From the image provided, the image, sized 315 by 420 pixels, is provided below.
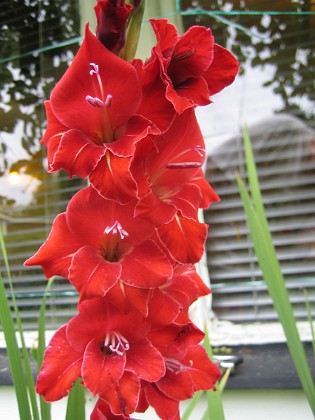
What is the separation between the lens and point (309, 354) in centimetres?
110

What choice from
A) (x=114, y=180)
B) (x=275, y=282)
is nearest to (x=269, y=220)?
(x=275, y=282)

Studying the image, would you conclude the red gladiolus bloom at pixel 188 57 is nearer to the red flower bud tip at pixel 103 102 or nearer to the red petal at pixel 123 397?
the red flower bud tip at pixel 103 102

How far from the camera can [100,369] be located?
1.11 feet

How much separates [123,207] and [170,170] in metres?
0.06

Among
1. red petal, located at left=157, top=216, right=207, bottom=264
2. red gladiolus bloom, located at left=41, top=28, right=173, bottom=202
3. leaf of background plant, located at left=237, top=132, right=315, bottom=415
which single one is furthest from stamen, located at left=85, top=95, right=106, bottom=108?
leaf of background plant, located at left=237, top=132, right=315, bottom=415

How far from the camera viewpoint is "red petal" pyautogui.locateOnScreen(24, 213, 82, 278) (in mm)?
347

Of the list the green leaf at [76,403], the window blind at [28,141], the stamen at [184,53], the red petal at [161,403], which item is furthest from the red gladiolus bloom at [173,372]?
the window blind at [28,141]

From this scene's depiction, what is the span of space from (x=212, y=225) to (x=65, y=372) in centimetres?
101

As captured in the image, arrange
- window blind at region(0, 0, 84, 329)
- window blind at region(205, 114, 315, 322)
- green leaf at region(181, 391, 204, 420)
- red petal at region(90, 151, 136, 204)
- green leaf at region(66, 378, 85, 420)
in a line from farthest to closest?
window blind at region(0, 0, 84, 329), window blind at region(205, 114, 315, 322), green leaf at region(181, 391, 204, 420), green leaf at region(66, 378, 85, 420), red petal at region(90, 151, 136, 204)

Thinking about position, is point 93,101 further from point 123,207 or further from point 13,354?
point 13,354

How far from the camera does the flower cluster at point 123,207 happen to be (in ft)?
1.08

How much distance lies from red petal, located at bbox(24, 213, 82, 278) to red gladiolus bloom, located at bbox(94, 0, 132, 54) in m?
0.14

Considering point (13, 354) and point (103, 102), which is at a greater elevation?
point (103, 102)

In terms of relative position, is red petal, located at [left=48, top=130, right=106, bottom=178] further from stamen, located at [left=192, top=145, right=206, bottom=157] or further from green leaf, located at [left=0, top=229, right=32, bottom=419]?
green leaf, located at [left=0, top=229, right=32, bottom=419]
